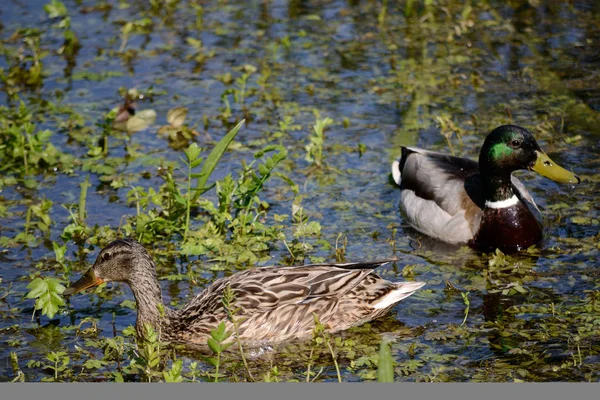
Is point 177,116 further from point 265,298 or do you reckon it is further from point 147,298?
point 265,298

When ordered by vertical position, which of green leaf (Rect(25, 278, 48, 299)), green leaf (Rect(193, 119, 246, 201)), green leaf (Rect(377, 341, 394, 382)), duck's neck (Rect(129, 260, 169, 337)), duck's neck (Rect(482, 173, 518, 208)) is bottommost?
duck's neck (Rect(482, 173, 518, 208))

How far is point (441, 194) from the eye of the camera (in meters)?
9.23

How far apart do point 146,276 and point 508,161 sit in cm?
325

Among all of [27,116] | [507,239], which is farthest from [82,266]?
[507,239]

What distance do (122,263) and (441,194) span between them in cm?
305

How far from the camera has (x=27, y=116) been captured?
10.5 m

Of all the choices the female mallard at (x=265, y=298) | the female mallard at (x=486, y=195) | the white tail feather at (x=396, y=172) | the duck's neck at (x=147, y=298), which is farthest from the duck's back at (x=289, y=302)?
the white tail feather at (x=396, y=172)

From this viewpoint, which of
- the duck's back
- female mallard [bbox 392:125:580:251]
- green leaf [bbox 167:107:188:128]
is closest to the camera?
the duck's back

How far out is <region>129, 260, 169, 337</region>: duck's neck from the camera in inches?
288

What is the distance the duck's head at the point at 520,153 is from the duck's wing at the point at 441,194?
0.44 m

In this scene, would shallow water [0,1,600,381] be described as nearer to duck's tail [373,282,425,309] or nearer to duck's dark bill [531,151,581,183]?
duck's tail [373,282,425,309]

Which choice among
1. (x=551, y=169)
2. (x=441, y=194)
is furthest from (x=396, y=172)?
(x=551, y=169)

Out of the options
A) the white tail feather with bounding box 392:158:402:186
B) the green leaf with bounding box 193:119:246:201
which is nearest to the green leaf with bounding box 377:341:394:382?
the green leaf with bounding box 193:119:246:201

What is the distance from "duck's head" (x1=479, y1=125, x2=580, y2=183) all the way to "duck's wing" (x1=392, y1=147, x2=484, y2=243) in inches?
17.5
